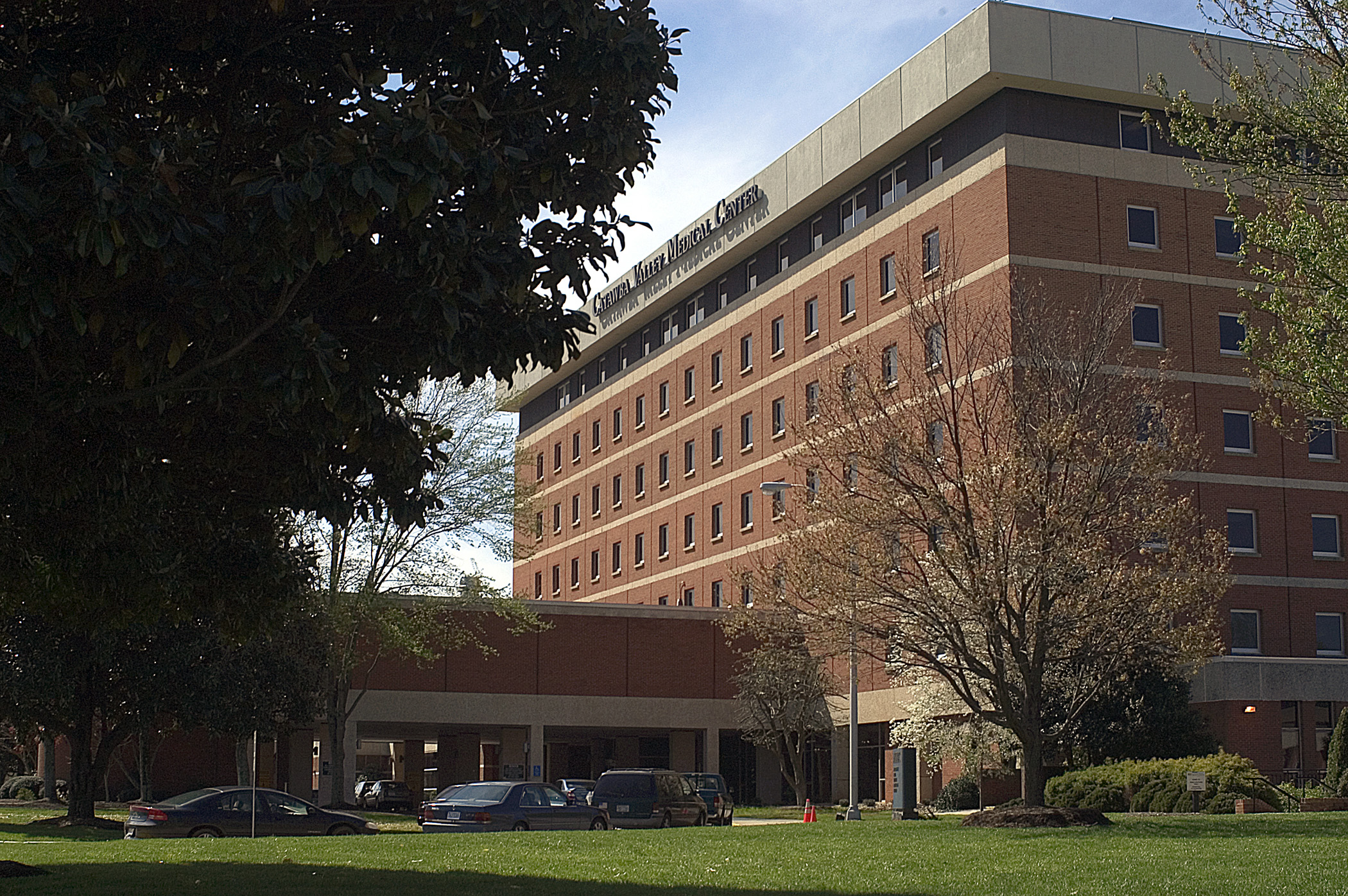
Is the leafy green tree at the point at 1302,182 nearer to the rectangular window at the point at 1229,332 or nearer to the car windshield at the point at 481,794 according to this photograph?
the car windshield at the point at 481,794

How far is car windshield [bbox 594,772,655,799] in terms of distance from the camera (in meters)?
35.2

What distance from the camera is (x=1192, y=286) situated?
162 ft

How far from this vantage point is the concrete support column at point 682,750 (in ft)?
189

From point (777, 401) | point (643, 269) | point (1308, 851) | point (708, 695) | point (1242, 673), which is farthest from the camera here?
point (643, 269)

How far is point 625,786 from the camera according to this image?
35.3 metres

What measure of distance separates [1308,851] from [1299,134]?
29.5 feet

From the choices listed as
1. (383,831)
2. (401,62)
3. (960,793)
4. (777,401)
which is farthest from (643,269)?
(401,62)

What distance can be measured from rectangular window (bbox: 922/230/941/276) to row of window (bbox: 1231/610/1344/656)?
14380 mm

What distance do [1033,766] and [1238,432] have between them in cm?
2479

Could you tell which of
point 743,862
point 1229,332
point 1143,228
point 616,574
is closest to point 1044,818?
point 743,862

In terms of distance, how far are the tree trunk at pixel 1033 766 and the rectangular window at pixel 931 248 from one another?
24.6 meters

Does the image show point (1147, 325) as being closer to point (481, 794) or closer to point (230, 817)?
point (481, 794)

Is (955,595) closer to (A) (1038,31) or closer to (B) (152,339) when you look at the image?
(B) (152,339)

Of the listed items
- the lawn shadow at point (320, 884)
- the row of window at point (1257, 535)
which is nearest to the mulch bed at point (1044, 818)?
the lawn shadow at point (320, 884)
